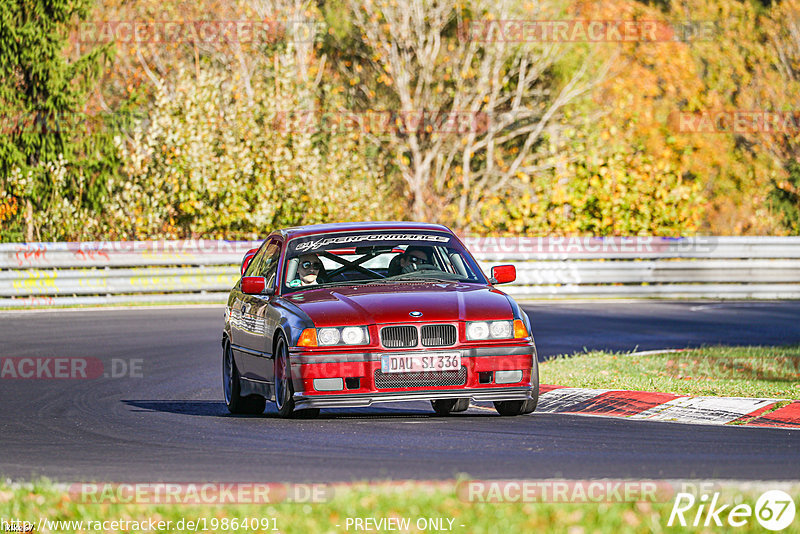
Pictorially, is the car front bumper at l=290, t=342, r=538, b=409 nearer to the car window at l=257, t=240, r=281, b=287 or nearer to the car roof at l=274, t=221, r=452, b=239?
the car window at l=257, t=240, r=281, b=287

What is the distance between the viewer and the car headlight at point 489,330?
34.6 ft

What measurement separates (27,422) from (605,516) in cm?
628

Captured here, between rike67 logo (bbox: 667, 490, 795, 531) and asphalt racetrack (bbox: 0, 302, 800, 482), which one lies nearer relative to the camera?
rike67 logo (bbox: 667, 490, 795, 531)

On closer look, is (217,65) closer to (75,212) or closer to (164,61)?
(164,61)

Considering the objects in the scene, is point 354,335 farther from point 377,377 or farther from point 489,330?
point 489,330

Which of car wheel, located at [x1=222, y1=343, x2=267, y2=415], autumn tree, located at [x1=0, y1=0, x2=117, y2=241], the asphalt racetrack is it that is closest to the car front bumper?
the asphalt racetrack

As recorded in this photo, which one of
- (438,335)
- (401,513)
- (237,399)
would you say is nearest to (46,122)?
(237,399)

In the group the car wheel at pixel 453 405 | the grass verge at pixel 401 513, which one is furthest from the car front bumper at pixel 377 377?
the grass verge at pixel 401 513

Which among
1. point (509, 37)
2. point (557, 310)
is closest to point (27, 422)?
point (557, 310)

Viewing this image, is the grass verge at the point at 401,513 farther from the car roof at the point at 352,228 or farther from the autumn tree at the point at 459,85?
the autumn tree at the point at 459,85

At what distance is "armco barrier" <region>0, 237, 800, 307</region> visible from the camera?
26453 millimetres

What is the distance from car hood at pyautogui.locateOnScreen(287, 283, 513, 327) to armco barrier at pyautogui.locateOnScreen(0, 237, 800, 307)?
15716mm

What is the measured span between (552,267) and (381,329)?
17.5 meters

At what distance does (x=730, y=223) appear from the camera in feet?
158
